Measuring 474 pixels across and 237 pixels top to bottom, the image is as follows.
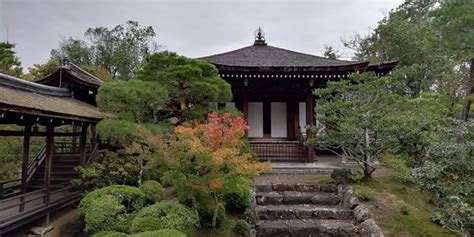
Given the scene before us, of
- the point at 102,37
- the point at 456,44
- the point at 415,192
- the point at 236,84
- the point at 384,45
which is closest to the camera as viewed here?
the point at 415,192

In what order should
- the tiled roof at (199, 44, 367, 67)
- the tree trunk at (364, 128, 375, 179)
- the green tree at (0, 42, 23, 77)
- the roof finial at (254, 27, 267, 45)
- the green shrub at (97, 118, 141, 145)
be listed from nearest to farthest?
the green shrub at (97, 118, 141, 145) < the tree trunk at (364, 128, 375, 179) < the tiled roof at (199, 44, 367, 67) < the roof finial at (254, 27, 267, 45) < the green tree at (0, 42, 23, 77)

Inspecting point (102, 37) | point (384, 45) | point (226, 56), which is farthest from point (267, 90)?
point (102, 37)

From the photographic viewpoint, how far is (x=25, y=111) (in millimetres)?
6469

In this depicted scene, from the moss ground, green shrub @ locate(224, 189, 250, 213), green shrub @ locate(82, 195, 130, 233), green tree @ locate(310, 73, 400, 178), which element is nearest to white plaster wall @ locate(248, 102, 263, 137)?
green tree @ locate(310, 73, 400, 178)

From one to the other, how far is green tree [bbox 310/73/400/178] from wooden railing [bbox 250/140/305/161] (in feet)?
9.56

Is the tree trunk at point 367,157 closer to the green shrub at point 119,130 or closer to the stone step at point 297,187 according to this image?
the stone step at point 297,187

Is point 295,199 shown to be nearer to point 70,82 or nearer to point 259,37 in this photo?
point 70,82

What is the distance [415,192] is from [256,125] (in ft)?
23.6

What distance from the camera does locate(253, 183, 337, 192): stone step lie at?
9.15 metres

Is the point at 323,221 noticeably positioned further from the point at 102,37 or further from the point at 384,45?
the point at 102,37

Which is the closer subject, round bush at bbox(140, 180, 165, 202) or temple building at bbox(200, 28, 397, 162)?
round bush at bbox(140, 180, 165, 202)

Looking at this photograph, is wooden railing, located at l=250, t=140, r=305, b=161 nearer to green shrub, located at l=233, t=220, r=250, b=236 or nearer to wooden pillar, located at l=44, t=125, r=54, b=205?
green shrub, located at l=233, t=220, r=250, b=236

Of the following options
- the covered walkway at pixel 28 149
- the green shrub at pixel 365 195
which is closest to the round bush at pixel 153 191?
the covered walkway at pixel 28 149

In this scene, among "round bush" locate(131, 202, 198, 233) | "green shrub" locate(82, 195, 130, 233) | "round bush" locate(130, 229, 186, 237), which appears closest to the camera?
"round bush" locate(130, 229, 186, 237)
